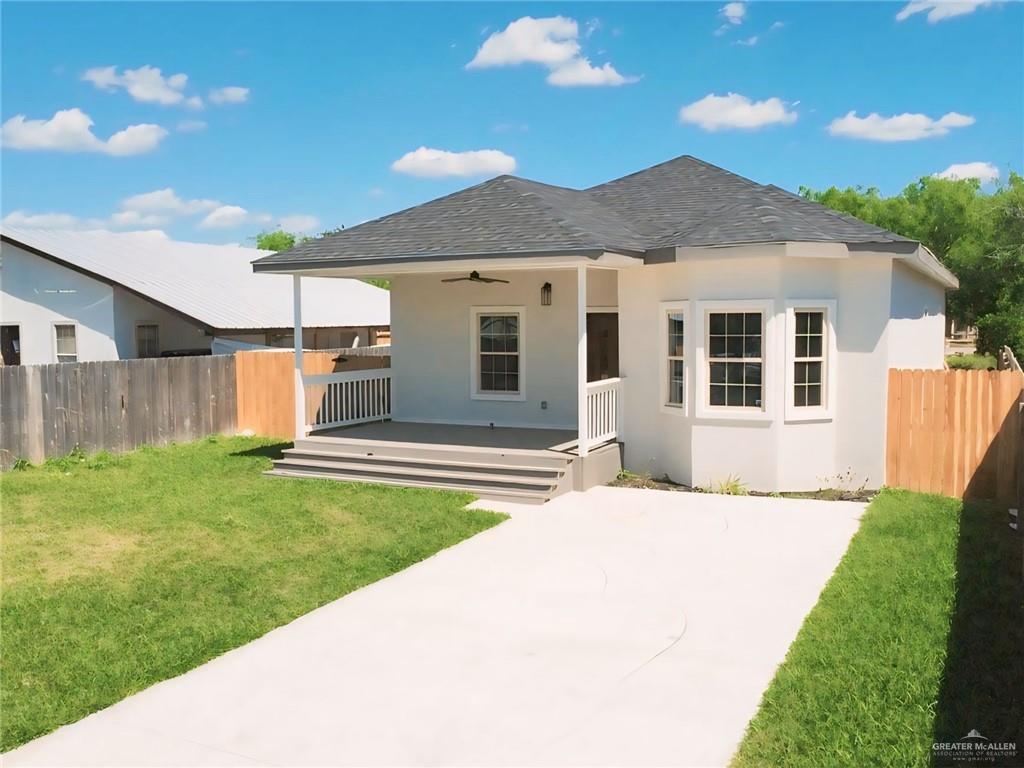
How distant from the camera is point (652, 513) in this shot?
10.2 metres

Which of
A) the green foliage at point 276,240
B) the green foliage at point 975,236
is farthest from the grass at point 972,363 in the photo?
the green foliage at point 276,240

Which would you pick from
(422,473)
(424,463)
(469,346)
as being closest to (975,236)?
(469,346)

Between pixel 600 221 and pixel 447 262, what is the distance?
2761 millimetres

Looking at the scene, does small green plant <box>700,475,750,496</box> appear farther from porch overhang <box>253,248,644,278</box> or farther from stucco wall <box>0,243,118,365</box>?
stucco wall <box>0,243,118,365</box>

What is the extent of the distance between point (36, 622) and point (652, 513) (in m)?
6.49

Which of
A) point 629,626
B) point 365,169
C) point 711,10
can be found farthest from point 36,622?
point 365,169

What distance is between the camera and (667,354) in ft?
39.8

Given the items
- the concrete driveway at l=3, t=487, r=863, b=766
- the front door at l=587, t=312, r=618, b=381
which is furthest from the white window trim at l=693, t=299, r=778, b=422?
the front door at l=587, t=312, r=618, b=381

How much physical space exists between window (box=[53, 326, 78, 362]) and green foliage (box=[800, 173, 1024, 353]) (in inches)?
1039

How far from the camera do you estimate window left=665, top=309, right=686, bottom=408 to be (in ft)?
39.3

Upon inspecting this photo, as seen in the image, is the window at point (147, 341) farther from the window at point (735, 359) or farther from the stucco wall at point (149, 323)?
the window at point (735, 359)

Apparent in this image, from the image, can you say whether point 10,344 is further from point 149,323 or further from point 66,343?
point 149,323

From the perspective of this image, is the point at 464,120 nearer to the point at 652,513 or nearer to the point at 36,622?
the point at 652,513

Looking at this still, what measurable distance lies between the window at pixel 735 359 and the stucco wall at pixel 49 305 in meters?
13.7
